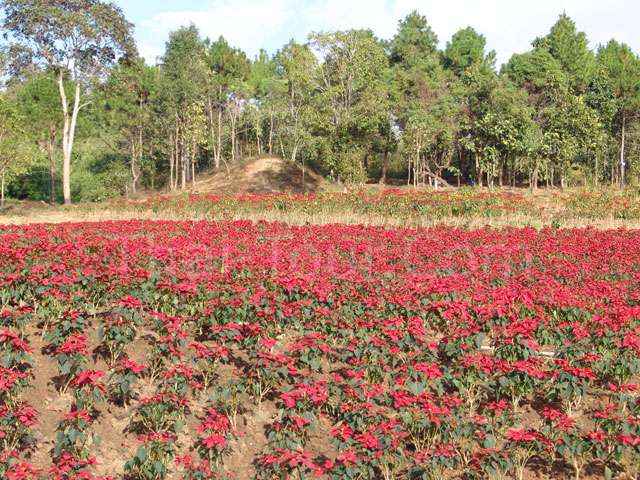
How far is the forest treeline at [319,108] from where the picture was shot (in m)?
28.5

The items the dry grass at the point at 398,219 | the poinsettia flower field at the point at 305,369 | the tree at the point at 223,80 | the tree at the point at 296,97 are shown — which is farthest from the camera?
the tree at the point at 223,80

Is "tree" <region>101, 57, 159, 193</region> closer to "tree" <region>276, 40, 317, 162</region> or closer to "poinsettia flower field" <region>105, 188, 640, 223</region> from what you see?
"tree" <region>276, 40, 317, 162</region>

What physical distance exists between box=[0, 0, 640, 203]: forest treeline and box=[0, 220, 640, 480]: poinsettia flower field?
64.1ft

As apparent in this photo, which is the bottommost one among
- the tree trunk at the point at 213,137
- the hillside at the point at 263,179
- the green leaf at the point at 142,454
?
the green leaf at the point at 142,454

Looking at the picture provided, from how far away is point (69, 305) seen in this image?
22.4 feet

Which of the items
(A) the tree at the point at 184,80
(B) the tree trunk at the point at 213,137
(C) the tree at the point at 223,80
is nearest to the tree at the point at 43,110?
(A) the tree at the point at 184,80

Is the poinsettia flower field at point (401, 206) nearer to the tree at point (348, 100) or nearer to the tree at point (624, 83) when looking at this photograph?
the tree at point (348, 100)

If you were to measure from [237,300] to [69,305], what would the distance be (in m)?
2.05

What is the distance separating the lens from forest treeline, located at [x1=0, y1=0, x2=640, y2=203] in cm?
2855

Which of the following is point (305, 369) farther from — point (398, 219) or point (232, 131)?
point (232, 131)

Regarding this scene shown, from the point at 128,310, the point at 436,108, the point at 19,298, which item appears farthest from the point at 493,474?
the point at 436,108

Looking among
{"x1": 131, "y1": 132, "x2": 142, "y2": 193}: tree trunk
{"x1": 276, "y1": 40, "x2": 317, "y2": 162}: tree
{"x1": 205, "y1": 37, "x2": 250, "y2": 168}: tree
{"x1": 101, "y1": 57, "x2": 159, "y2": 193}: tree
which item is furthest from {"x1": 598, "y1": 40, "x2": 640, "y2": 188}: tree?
{"x1": 131, "y1": 132, "x2": 142, "y2": 193}: tree trunk

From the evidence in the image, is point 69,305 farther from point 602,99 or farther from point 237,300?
point 602,99

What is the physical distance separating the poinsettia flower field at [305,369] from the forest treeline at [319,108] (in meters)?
19.5
